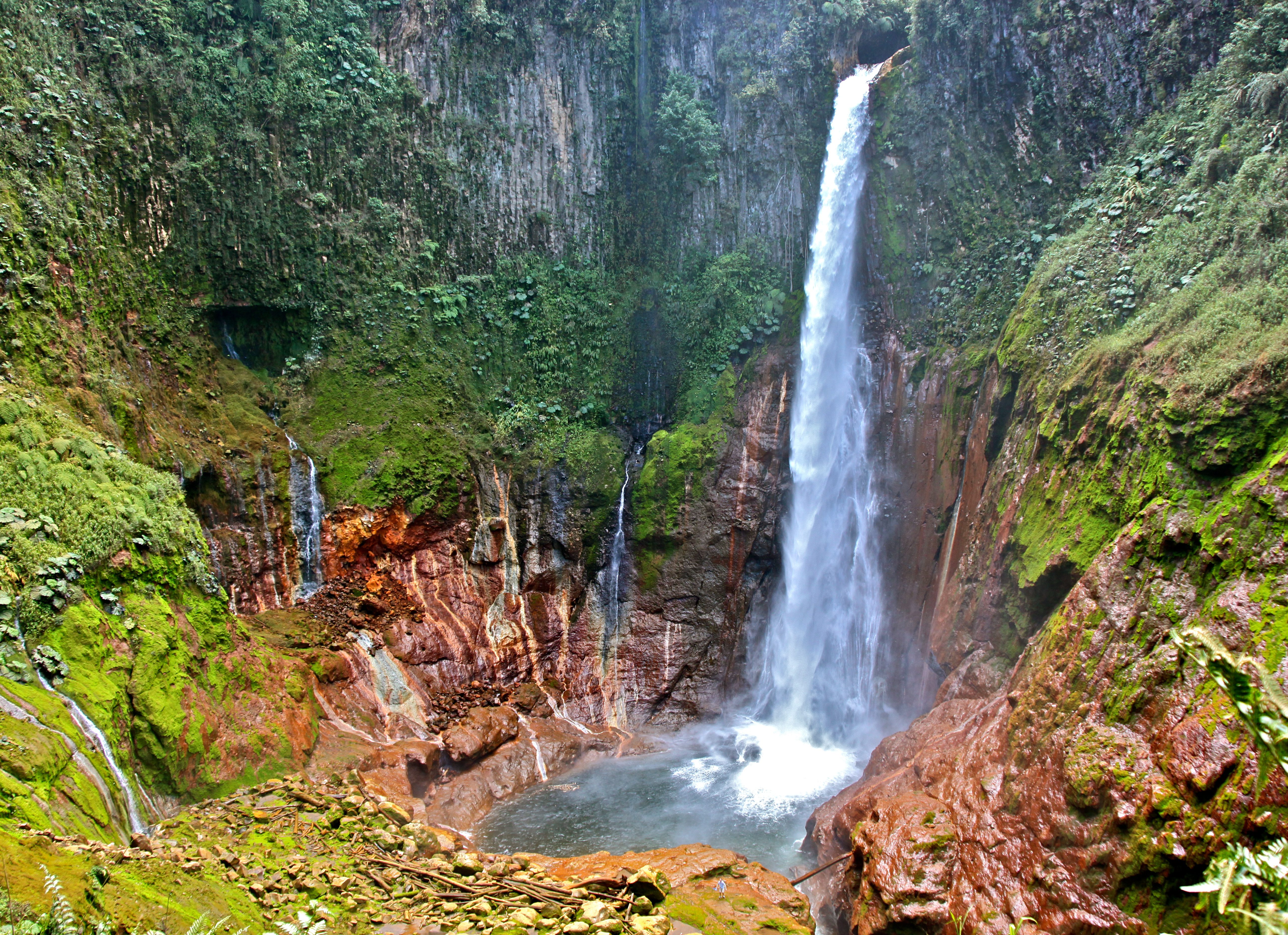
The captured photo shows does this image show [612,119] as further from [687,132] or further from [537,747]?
[537,747]

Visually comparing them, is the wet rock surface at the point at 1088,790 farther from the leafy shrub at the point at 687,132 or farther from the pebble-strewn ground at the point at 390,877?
the leafy shrub at the point at 687,132

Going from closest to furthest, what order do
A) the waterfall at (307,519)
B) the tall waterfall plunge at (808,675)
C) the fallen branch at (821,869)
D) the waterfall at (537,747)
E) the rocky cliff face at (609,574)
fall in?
1. the fallen branch at (821,869)
2. the tall waterfall plunge at (808,675)
3. the waterfall at (537,747)
4. the waterfall at (307,519)
5. the rocky cliff face at (609,574)

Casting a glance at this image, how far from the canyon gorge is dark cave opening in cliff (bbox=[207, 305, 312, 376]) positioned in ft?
0.29

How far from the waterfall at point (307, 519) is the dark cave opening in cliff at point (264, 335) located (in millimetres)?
2143

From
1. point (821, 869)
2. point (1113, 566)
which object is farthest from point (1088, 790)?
point (821, 869)

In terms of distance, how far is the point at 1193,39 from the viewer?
12797mm

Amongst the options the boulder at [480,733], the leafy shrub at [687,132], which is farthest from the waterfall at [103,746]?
the leafy shrub at [687,132]

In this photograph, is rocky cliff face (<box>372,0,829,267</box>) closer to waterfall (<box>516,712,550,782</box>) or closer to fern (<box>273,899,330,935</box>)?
waterfall (<box>516,712,550,782</box>)

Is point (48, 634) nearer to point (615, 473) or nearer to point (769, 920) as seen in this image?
point (769, 920)

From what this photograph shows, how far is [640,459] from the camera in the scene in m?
18.3

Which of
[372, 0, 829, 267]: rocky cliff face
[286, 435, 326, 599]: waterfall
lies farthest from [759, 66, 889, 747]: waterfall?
[286, 435, 326, 599]: waterfall

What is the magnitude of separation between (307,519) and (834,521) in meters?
10.2

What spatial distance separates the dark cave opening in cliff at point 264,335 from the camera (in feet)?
53.4

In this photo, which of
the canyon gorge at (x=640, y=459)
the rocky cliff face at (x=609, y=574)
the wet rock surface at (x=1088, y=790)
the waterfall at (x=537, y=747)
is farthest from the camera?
the rocky cliff face at (x=609, y=574)
